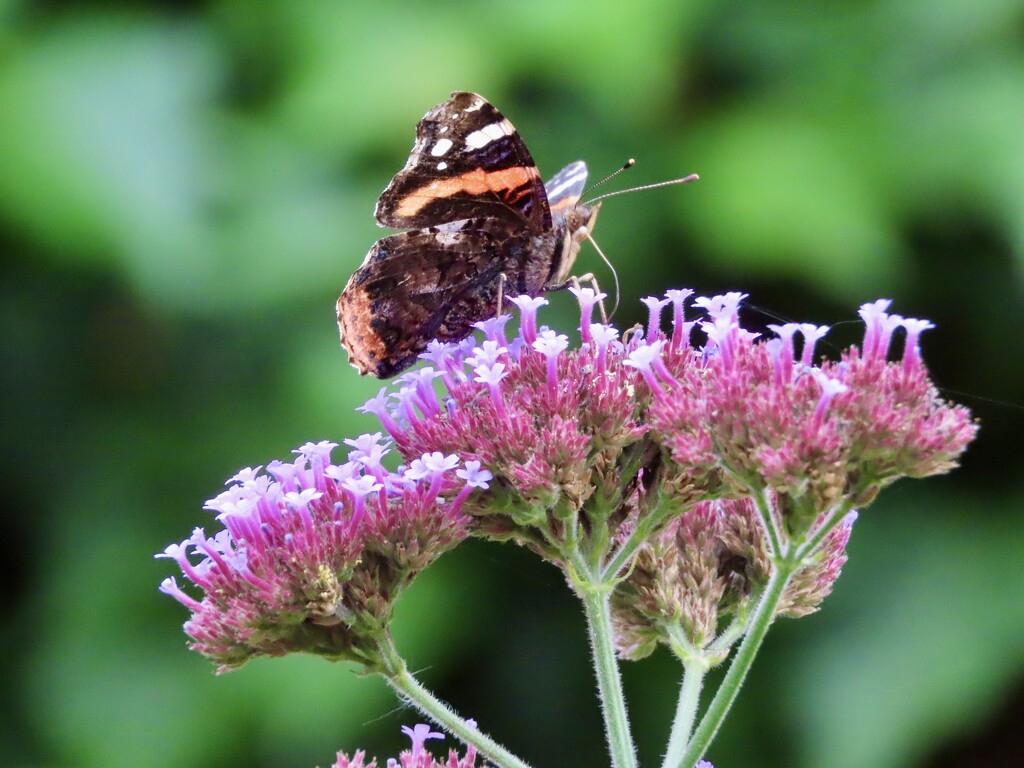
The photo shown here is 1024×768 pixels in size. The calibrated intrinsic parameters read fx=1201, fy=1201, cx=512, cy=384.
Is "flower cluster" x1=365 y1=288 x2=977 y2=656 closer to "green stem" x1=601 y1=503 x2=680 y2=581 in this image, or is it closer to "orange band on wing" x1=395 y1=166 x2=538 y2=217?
"green stem" x1=601 y1=503 x2=680 y2=581

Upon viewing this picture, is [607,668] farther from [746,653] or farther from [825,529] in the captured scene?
[825,529]

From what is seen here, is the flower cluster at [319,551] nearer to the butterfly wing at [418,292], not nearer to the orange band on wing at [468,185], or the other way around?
the butterfly wing at [418,292]

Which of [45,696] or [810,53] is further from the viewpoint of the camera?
[810,53]

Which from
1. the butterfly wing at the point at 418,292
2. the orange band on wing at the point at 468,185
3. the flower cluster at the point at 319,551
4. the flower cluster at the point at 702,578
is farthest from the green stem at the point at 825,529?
the orange band on wing at the point at 468,185

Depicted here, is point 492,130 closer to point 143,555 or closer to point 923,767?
point 143,555

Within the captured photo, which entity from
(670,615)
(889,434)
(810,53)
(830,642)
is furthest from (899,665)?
(810,53)
